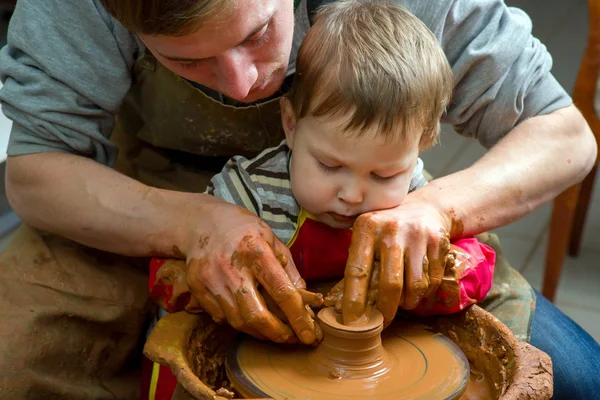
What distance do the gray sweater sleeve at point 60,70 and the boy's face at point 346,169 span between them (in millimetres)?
436

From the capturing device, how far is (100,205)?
167cm

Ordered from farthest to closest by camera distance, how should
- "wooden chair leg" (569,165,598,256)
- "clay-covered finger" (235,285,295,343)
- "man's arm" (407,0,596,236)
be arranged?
1. "wooden chair leg" (569,165,598,256)
2. "man's arm" (407,0,596,236)
3. "clay-covered finger" (235,285,295,343)

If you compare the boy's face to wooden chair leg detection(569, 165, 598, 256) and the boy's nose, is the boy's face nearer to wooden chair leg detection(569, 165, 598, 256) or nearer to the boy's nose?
the boy's nose

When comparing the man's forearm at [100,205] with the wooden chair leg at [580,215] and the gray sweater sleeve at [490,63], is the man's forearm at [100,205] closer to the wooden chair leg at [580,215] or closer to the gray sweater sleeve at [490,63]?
the gray sweater sleeve at [490,63]

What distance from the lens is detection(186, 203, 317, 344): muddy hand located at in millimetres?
1388

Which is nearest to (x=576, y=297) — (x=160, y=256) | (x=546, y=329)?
(x=546, y=329)

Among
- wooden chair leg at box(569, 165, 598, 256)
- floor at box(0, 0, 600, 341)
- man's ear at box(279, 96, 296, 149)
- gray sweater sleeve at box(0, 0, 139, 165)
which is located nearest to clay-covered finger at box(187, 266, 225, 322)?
man's ear at box(279, 96, 296, 149)

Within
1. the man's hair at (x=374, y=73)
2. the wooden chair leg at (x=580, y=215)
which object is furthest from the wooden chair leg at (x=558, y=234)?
the man's hair at (x=374, y=73)

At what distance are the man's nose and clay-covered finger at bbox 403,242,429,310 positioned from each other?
1.34 ft

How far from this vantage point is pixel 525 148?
1.79 m

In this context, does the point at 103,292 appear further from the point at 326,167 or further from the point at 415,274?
the point at 415,274

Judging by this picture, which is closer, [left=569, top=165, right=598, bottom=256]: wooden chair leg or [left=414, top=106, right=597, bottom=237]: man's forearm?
[left=414, top=106, right=597, bottom=237]: man's forearm

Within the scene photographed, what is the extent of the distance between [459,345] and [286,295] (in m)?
0.39

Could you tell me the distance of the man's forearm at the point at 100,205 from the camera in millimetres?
1611
